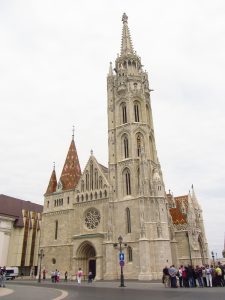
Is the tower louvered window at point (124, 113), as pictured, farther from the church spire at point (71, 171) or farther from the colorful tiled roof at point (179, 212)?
the colorful tiled roof at point (179, 212)

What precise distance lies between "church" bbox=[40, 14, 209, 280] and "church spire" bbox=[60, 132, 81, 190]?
0.52 feet

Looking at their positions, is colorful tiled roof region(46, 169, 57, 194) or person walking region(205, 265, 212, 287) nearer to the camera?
person walking region(205, 265, 212, 287)

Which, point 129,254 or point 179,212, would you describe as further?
point 179,212

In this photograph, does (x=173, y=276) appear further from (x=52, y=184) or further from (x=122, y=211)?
(x=52, y=184)

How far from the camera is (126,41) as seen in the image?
52594mm

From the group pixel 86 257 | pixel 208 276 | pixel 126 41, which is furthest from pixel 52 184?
pixel 208 276

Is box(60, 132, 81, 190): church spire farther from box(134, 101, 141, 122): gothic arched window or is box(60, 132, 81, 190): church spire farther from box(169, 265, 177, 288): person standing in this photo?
box(169, 265, 177, 288): person standing

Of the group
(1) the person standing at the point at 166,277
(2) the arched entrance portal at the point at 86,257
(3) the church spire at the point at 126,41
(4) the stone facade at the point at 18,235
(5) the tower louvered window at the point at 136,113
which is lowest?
(1) the person standing at the point at 166,277

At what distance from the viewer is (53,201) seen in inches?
1687

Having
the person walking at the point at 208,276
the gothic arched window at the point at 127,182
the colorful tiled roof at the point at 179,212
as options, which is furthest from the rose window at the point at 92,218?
the person walking at the point at 208,276

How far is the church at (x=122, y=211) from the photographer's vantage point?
33.9m

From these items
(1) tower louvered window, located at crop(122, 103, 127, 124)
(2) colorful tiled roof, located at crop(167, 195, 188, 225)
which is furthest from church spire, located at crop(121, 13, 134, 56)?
(2) colorful tiled roof, located at crop(167, 195, 188, 225)

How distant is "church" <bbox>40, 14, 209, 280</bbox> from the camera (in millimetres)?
33938

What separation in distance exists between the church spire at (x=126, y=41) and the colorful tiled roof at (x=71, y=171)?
1918cm
